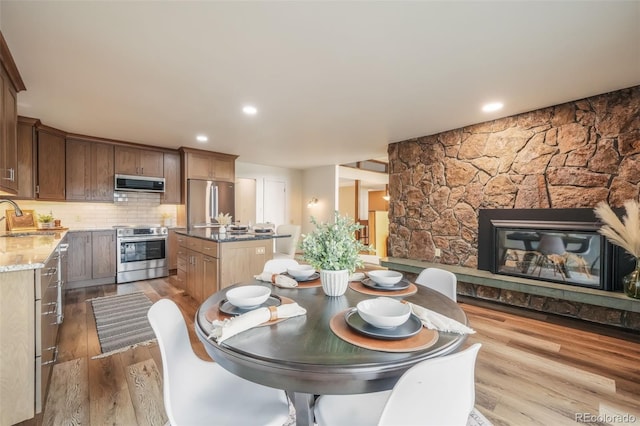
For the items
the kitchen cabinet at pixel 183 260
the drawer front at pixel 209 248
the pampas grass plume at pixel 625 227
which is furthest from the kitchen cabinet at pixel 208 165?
the pampas grass plume at pixel 625 227

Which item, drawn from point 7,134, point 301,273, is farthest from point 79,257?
point 301,273

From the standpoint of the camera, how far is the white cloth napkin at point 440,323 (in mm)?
1058

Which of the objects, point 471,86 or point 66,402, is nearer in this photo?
point 66,402

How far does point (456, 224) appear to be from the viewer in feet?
13.0

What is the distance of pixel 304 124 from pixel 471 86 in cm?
200

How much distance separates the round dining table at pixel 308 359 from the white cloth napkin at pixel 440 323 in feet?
0.08

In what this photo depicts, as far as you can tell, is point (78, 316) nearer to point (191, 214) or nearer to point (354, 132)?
point (191, 214)

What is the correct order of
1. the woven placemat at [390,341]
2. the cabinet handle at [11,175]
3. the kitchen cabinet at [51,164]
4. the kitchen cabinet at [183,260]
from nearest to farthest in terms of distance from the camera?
the woven placemat at [390,341] → the cabinet handle at [11,175] → the kitchen cabinet at [51,164] → the kitchen cabinet at [183,260]

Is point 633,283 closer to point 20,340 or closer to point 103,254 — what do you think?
point 20,340

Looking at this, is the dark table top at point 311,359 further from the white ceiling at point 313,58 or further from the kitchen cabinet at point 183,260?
the kitchen cabinet at point 183,260

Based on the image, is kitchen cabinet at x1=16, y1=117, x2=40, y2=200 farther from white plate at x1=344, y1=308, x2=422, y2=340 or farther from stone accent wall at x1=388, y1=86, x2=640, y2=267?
stone accent wall at x1=388, y1=86, x2=640, y2=267

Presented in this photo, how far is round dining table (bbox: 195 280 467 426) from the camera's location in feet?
2.78

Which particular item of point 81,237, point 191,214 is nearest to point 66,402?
point 81,237

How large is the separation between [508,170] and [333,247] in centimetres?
319
